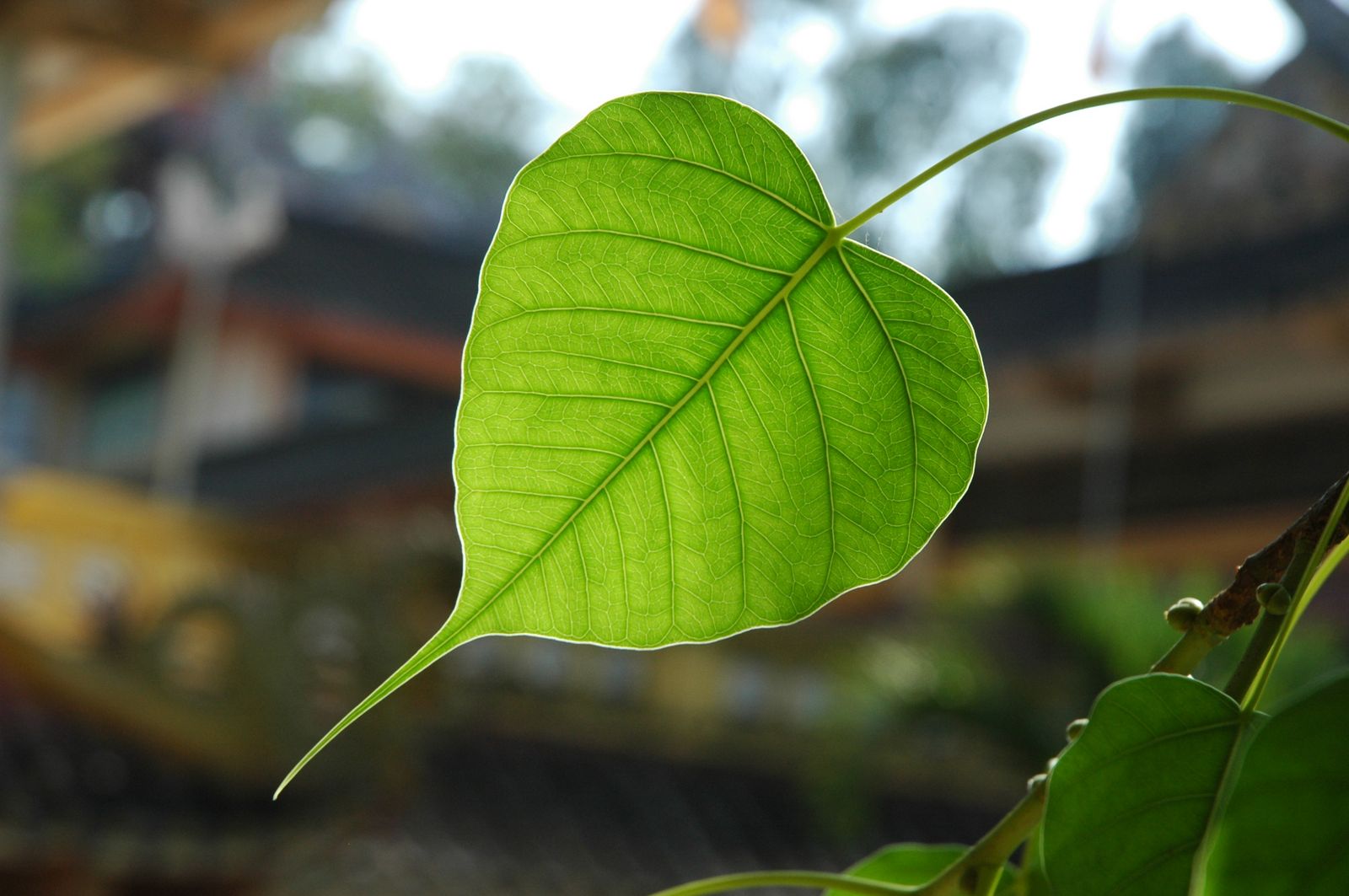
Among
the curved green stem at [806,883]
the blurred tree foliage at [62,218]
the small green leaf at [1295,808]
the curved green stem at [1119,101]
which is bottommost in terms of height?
the curved green stem at [806,883]

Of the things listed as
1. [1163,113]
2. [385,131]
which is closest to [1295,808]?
[1163,113]

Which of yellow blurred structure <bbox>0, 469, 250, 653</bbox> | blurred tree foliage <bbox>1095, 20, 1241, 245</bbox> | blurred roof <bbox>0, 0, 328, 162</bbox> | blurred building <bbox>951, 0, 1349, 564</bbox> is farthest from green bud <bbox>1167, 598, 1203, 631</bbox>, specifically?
blurred tree foliage <bbox>1095, 20, 1241, 245</bbox>

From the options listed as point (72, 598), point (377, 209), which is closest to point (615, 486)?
point (72, 598)

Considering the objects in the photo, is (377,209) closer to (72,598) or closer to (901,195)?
(72,598)

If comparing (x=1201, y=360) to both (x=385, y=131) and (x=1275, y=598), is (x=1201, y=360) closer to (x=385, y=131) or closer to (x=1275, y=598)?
(x=1275, y=598)

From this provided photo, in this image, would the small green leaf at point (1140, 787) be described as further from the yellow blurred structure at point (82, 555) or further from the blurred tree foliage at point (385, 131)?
the blurred tree foliage at point (385, 131)

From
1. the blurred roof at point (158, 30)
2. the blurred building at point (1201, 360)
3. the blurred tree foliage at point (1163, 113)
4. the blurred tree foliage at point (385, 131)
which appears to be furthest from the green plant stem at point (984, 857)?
the blurred tree foliage at point (385, 131)
